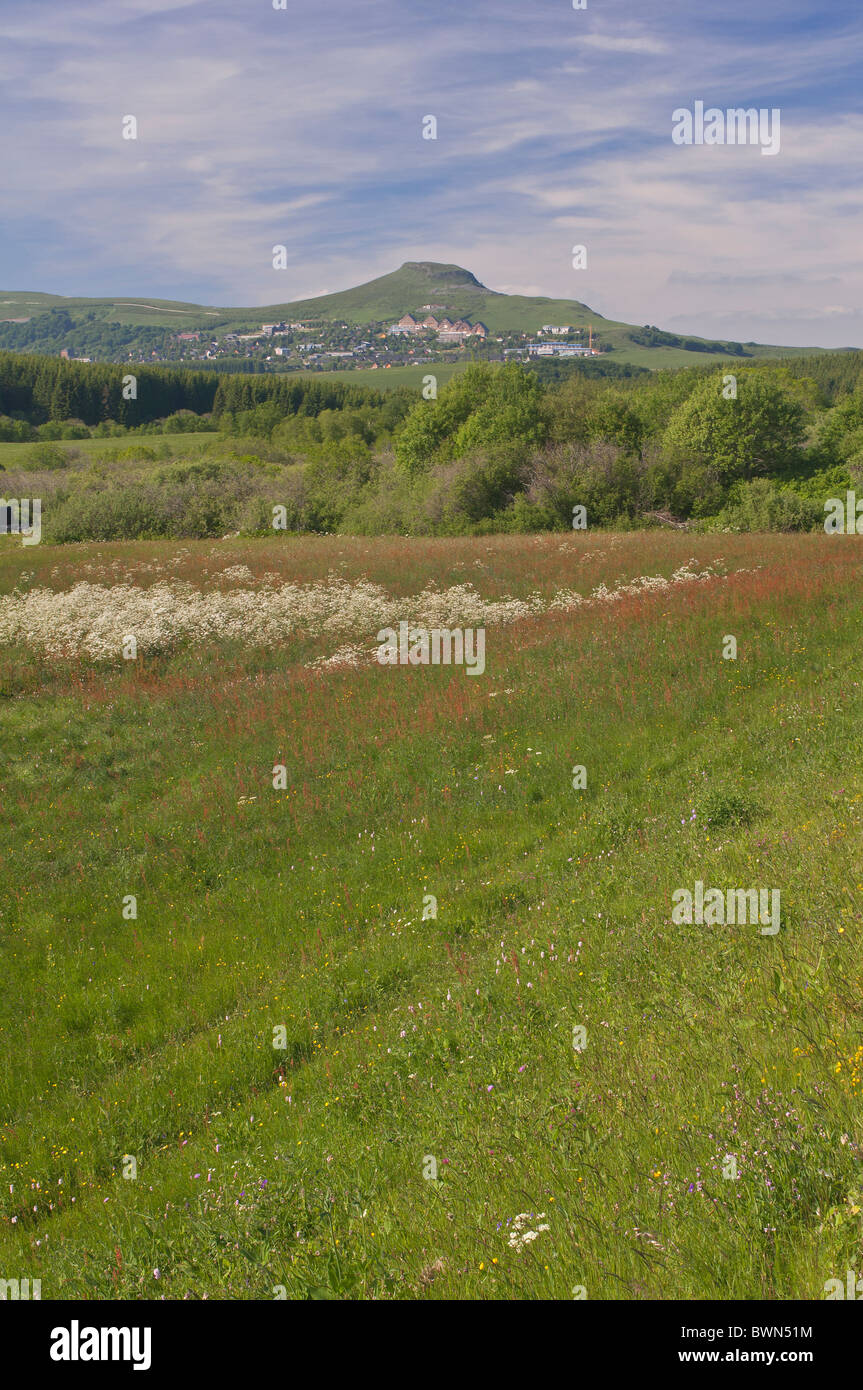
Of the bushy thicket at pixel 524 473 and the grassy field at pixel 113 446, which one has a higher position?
the grassy field at pixel 113 446

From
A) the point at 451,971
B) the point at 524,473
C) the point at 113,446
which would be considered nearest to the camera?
the point at 451,971

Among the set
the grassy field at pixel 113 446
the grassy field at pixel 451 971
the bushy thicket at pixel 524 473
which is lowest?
the grassy field at pixel 451 971

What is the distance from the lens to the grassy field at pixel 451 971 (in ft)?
12.7

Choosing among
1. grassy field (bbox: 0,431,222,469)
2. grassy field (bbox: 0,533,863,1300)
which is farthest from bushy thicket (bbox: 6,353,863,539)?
grassy field (bbox: 0,533,863,1300)

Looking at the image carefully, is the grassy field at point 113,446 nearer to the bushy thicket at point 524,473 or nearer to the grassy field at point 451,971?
the bushy thicket at point 524,473

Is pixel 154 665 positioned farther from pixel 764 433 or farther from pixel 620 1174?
pixel 764 433

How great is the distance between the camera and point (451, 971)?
26.9ft

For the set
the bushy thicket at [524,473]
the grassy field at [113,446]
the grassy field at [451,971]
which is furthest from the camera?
the grassy field at [113,446]

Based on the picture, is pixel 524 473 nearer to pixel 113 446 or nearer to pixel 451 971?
pixel 451 971

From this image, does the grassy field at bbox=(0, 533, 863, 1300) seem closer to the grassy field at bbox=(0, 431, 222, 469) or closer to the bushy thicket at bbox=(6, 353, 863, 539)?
the bushy thicket at bbox=(6, 353, 863, 539)

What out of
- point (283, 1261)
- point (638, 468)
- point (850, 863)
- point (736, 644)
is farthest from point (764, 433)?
point (283, 1261)

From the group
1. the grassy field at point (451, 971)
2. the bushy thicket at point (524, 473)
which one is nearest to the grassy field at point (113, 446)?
the bushy thicket at point (524, 473)

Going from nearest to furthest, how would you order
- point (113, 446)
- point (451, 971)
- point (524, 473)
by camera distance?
point (451, 971)
point (524, 473)
point (113, 446)

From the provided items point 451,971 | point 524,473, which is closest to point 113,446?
point 524,473
